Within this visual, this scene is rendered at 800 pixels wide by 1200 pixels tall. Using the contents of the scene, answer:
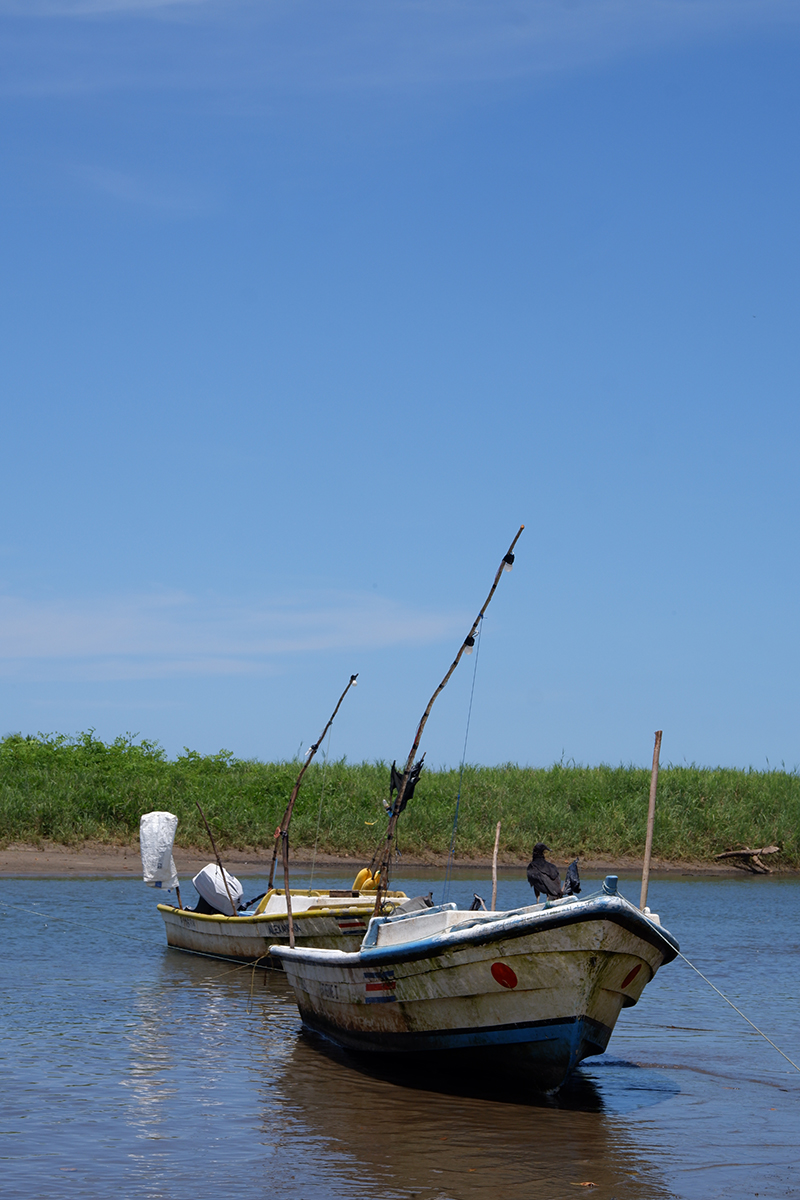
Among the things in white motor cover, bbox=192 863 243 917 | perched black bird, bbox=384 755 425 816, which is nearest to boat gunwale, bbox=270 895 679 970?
perched black bird, bbox=384 755 425 816

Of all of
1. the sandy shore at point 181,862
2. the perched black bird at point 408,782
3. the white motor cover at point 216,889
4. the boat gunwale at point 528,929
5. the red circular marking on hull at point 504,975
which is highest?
the perched black bird at point 408,782

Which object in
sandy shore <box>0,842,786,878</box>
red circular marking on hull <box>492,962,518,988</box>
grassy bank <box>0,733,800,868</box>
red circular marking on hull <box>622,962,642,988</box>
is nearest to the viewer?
red circular marking on hull <box>492,962,518,988</box>

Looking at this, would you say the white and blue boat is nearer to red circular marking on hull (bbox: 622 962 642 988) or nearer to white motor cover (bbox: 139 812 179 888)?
red circular marking on hull (bbox: 622 962 642 988)

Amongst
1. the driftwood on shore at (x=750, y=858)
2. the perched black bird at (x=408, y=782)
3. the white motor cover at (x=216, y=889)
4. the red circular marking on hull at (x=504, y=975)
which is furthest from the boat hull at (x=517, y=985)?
the driftwood on shore at (x=750, y=858)

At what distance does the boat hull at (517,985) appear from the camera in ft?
36.8

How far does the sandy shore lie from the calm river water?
13305 millimetres

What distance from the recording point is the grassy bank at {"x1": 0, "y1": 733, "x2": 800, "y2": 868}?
36000mm

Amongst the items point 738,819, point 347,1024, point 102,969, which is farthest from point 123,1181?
point 738,819

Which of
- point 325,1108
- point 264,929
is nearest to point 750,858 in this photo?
point 264,929

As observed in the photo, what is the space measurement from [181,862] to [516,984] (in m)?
23.5

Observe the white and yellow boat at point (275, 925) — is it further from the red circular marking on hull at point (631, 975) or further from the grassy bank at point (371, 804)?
the grassy bank at point (371, 804)

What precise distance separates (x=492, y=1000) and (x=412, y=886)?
67.7 feet

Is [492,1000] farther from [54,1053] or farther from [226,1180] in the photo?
[54,1053]

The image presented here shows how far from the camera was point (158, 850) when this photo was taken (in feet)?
70.1
